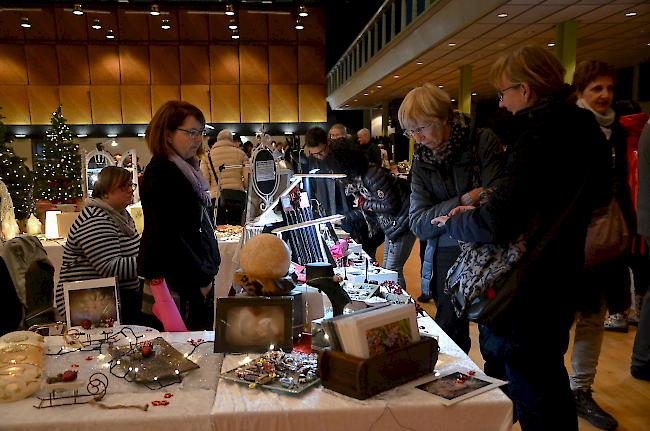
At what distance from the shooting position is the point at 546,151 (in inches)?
53.8

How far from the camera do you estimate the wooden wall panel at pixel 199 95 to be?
1461 cm

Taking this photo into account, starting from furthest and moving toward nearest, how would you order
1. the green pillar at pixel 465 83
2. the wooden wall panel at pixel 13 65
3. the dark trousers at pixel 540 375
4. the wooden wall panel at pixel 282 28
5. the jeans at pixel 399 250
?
the wooden wall panel at pixel 282 28, the wooden wall panel at pixel 13 65, the green pillar at pixel 465 83, the jeans at pixel 399 250, the dark trousers at pixel 540 375

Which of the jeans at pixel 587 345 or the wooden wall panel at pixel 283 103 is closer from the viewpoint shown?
the jeans at pixel 587 345

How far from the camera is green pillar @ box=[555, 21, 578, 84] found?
595cm

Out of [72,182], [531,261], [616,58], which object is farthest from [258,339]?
[616,58]

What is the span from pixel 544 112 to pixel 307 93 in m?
14.1

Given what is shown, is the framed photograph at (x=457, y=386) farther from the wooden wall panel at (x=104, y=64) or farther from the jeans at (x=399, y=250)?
the wooden wall panel at (x=104, y=64)

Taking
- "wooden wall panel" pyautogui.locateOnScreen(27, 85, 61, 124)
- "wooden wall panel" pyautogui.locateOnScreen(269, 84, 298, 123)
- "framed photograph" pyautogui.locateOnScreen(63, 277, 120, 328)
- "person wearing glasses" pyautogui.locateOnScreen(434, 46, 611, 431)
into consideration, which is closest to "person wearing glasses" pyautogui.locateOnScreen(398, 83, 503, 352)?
"person wearing glasses" pyautogui.locateOnScreen(434, 46, 611, 431)

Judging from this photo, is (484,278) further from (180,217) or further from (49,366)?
(49,366)

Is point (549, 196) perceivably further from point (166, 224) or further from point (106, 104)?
point (106, 104)

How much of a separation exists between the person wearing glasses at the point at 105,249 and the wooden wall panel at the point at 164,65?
43.1ft

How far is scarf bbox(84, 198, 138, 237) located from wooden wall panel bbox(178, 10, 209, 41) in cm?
1316

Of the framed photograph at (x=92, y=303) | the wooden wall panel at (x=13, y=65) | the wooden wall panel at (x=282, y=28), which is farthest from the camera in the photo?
the wooden wall panel at (x=282, y=28)

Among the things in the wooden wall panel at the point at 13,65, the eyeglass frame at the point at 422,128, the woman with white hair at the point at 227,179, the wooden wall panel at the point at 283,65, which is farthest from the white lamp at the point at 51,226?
the wooden wall panel at the point at 13,65
